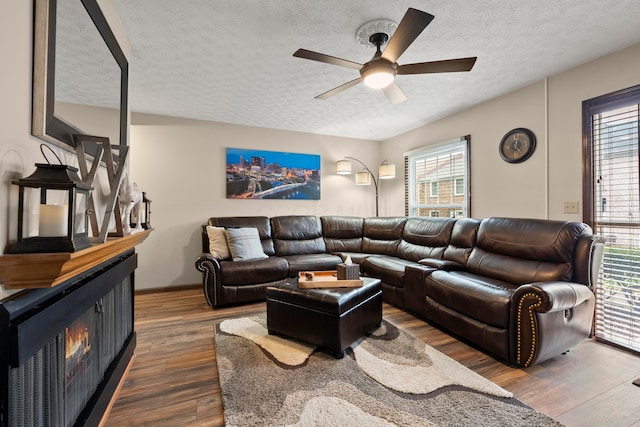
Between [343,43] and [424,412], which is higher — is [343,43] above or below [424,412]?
above

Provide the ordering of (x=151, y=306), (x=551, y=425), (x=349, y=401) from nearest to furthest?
(x=551, y=425) → (x=349, y=401) → (x=151, y=306)

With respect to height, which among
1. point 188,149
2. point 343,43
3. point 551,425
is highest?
point 343,43

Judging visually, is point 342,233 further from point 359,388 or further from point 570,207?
point 359,388

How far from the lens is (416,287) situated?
2.94 m

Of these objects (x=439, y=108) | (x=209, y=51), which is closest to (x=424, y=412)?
(x=209, y=51)

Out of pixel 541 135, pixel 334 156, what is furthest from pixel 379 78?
pixel 334 156

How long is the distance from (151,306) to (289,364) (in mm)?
2213

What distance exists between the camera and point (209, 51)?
2.41 m

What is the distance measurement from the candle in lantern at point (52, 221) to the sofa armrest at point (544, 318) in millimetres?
2594

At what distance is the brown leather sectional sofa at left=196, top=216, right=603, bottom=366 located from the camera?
201cm

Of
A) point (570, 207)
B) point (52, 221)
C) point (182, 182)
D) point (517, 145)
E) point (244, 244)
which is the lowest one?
point (244, 244)

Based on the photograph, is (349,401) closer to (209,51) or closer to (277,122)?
(209,51)

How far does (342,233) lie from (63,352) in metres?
3.88

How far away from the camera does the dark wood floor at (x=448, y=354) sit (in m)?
1.59
